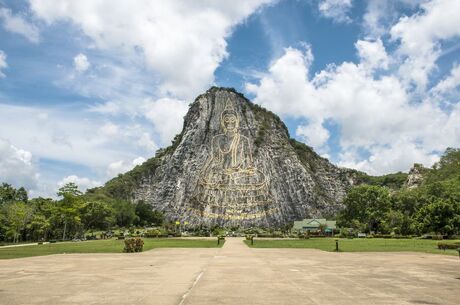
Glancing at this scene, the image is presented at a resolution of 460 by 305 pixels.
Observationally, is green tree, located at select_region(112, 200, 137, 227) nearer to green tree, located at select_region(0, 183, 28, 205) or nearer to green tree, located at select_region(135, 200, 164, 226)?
green tree, located at select_region(135, 200, 164, 226)

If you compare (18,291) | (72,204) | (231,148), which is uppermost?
(231,148)

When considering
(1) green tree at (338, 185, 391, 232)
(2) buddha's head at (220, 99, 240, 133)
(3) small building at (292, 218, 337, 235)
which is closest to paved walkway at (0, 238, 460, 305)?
(1) green tree at (338, 185, 391, 232)

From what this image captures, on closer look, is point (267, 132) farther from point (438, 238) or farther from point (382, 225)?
point (438, 238)

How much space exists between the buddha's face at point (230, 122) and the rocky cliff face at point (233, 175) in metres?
0.35

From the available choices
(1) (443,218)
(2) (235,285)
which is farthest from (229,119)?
(2) (235,285)

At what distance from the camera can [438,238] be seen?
182 feet

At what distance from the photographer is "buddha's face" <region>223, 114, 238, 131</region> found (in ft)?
455

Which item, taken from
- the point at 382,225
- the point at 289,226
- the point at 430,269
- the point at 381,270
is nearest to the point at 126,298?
the point at 381,270

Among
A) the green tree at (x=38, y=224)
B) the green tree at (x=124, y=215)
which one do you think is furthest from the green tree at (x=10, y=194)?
the green tree at (x=124, y=215)

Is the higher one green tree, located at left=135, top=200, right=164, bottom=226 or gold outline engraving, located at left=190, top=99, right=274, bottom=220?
gold outline engraving, located at left=190, top=99, right=274, bottom=220

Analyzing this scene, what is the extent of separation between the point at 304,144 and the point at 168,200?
211ft

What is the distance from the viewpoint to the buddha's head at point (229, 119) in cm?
13875

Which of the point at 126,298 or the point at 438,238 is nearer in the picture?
the point at 126,298

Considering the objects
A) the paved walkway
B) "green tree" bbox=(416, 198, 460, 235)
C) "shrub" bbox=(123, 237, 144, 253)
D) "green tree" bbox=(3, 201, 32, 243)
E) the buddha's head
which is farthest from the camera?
the buddha's head
